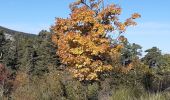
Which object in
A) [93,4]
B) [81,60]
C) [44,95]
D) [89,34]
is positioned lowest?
[44,95]

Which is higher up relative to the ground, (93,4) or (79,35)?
(93,4)

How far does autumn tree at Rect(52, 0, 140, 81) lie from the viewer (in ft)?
72.6

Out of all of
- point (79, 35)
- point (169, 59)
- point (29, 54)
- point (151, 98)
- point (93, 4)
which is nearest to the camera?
point (151, 98)

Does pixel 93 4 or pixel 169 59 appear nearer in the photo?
pixel 93 4

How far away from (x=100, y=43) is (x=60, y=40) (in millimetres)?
2242

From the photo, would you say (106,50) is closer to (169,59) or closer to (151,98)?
(151,98)

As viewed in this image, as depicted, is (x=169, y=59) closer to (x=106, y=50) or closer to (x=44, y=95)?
(x=106, y=50)

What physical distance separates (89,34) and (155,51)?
6023 centimetres

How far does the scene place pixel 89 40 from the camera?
868 inches

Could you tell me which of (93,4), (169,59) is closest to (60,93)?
(93,4)

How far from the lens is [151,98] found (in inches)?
336

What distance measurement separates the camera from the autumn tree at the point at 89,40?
22.1m

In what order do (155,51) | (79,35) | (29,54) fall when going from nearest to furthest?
(79,35), (29,54), (155,51)

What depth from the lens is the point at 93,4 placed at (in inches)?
948
